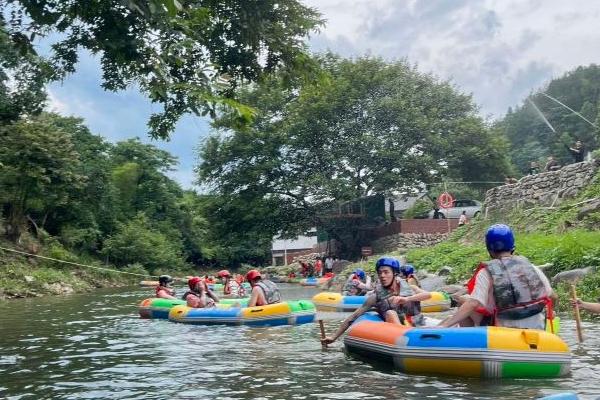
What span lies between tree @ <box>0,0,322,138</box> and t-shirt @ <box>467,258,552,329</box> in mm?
2760

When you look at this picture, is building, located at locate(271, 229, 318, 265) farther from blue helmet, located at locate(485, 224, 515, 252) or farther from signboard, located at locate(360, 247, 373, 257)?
blue helmet, located at locate(485, 224, 515, 252)

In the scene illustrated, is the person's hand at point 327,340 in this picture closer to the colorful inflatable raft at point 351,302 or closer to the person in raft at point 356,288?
the colorful inflatable raft at point 351,302

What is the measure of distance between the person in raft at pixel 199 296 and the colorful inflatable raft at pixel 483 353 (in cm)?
719

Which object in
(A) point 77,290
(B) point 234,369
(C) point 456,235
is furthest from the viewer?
(A) point 77,290

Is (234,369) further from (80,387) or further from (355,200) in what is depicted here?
(355,200)

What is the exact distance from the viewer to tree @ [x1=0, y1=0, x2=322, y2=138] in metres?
5.78

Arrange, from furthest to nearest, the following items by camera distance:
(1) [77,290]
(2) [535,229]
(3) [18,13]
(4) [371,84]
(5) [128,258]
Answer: (5) [128,258] < (4) [371,84] < (1) [77,290] < (2) [535,229] < (3) [18,13]

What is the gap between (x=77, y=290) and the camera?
2717cm

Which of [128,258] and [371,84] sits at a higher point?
[371,84]

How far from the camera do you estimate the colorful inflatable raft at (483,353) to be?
614 centimetres

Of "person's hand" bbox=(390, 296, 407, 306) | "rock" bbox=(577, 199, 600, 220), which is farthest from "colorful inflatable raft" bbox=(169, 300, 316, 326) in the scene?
"rock" bbox=(577, 199, 600, 220)

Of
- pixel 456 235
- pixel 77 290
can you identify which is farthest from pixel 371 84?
pixel 77 290

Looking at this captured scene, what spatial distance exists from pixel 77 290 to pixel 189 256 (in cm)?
2266

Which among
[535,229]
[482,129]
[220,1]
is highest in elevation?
[482,129]
